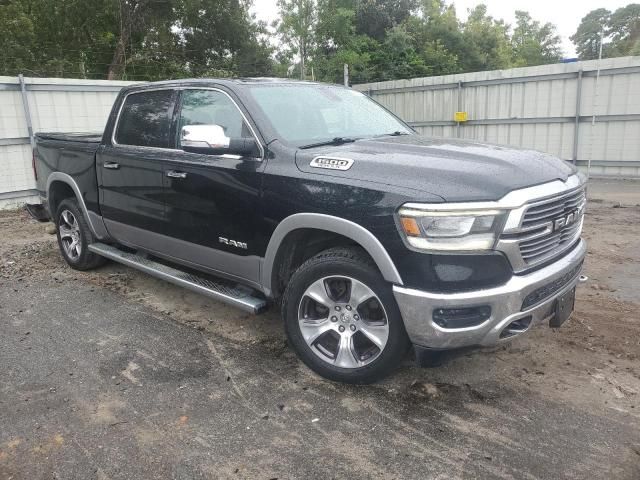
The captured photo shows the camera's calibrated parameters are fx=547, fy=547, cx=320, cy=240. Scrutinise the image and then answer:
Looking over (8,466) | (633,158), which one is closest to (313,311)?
(8,466)

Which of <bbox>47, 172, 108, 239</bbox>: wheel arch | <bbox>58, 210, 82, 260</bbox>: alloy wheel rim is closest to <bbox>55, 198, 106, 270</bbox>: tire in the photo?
<bbox>58, 210, 82, 260</bbox>: alloy wheel rim

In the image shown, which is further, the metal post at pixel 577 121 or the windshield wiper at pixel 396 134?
the metal post at pixel 577 121

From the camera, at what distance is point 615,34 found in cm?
7012

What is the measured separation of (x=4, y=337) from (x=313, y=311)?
8.67 feet

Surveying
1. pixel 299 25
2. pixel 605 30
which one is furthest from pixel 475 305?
pixel 605 30

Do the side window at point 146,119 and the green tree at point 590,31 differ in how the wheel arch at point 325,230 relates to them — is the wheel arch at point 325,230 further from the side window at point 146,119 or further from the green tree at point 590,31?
the green tree at point 590,31

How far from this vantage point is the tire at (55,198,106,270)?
5.72m

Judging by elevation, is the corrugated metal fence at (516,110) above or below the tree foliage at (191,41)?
below

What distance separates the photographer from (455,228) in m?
2.84

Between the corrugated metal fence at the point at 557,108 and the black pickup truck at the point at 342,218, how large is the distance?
8361 mm

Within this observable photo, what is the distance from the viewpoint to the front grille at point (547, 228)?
2957mm

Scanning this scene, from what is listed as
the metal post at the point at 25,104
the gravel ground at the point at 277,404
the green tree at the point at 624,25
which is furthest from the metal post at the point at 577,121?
the green tree at the point at 624,25

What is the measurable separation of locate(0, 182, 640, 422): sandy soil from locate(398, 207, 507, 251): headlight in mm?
1054

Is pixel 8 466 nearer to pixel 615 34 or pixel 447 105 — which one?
pixel 447 105
